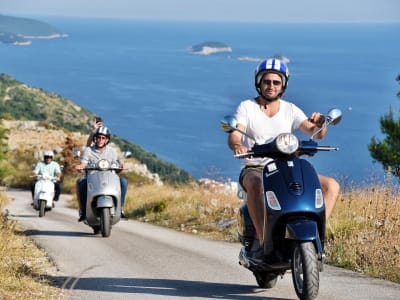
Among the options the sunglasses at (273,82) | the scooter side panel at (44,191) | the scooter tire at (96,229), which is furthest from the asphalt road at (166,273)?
the scooter side panel at (44,191)

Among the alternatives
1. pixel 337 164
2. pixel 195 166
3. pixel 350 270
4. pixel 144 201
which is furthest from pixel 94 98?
pixel 350 270

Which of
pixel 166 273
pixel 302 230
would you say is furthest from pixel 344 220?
pixel 302 230

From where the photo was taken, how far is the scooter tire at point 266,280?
6.21 meters

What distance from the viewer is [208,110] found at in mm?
137500

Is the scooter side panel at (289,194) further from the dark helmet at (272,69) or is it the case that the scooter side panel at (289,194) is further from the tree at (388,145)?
the tree at (388,145)

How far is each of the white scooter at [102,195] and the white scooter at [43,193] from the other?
5641 millimetres

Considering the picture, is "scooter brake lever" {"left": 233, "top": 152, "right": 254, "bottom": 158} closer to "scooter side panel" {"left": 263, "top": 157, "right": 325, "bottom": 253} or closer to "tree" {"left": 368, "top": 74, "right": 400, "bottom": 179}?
"scooter side panel" {"left": 263, "top": 157, "right": 325, "bottom": 253}

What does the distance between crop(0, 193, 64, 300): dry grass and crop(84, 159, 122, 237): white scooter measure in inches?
59.8

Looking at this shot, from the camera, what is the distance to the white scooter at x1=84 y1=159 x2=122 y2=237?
11008mm

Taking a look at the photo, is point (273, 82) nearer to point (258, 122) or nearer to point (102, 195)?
point (258, 122)

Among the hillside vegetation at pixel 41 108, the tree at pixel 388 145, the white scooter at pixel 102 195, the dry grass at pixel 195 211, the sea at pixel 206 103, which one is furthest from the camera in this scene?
the sea at pixel 206 103

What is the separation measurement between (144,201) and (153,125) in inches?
4555

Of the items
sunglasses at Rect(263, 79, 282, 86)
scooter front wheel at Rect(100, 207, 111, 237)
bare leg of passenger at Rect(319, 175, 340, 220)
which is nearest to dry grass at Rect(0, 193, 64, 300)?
scooter front wheel at Rect(100, 207, 111, 237)

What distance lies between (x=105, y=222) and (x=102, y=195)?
0.43 metres
